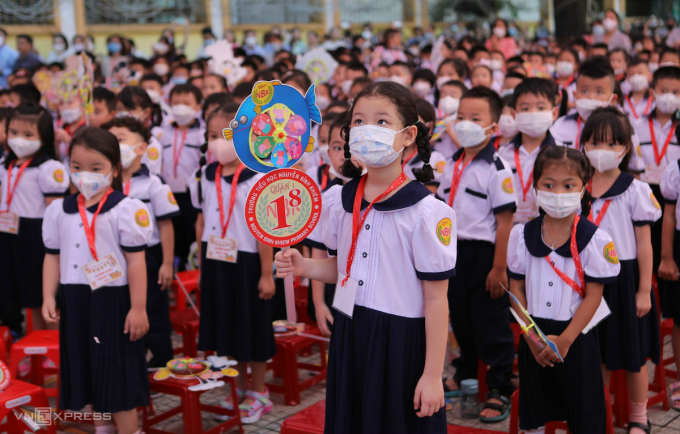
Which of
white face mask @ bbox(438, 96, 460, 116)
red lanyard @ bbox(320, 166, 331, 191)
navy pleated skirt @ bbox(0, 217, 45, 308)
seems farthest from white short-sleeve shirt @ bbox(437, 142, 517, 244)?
navy pleated skirt @ bbox(0, 217, 45, 308)

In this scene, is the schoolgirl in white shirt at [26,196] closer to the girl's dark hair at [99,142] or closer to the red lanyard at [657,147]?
the girl's dark hair at [99,142]

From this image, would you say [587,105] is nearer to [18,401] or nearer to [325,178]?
[325,178]

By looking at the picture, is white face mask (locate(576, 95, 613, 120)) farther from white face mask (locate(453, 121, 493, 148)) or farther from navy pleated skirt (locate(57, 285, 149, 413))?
navy pleated skirt (locate(57, 285, 149, 413))

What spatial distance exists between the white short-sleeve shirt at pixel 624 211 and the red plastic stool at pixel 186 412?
2.09 meters

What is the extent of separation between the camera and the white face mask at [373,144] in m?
2.31

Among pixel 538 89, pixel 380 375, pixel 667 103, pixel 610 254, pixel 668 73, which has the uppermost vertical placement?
pixel 668 73

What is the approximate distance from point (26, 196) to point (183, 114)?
1.74 meters

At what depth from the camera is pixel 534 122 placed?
4.30 m

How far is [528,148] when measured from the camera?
443cm

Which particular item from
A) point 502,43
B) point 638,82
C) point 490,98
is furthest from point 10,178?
point 502,43

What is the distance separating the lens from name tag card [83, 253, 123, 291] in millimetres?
3371

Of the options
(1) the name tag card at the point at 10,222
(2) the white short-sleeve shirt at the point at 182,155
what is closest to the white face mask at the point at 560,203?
(1) the name tag card at the point at 10,222

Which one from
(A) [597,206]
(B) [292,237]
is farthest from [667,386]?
(B) [292,237]

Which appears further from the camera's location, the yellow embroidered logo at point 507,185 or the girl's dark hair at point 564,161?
the yellow embroidered logo at point 507,185
